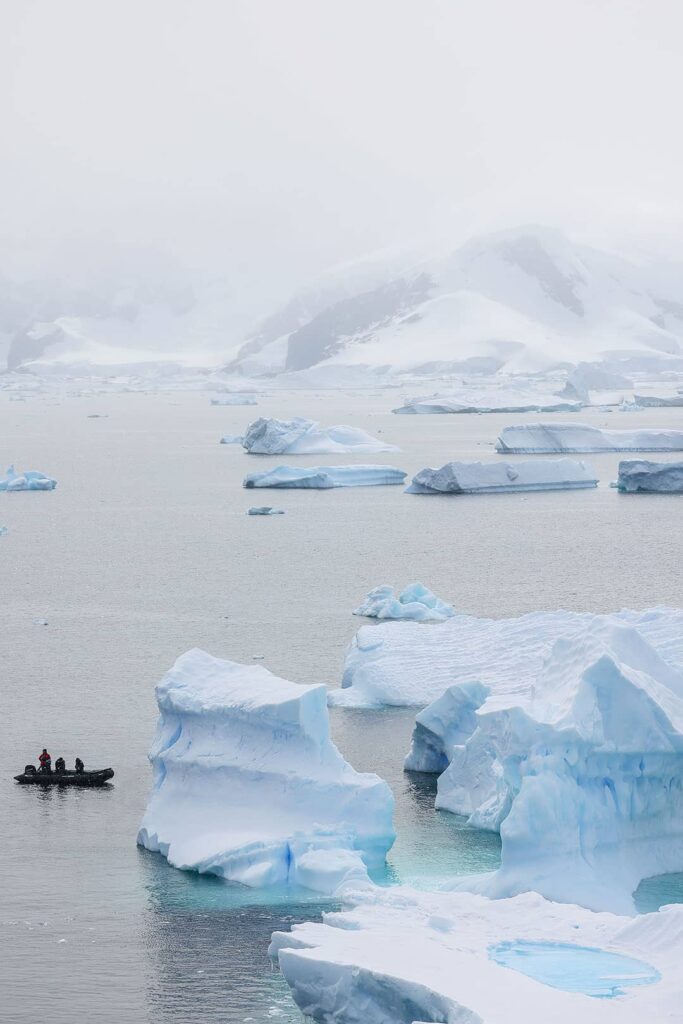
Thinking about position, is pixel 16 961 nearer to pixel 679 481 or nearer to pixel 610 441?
pixel 679 481

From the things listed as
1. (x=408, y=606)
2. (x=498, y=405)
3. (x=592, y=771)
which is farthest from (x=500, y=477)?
(x=498, y=405)

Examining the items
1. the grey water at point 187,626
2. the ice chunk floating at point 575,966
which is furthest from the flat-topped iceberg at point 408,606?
the ice chunk floating at point 575,966

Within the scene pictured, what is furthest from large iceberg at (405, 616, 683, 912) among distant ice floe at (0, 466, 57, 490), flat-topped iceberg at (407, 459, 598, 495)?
distant ice floe at (0, 466, 57, 490)

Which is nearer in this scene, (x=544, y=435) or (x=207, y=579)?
(x=207, y=579)

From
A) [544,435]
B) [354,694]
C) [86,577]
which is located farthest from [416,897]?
[544,435]

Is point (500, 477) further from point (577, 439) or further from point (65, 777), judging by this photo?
point (65, 777)

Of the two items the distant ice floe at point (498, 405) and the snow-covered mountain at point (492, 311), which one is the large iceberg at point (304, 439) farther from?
the snow-covered mountain at point (492, 311)
